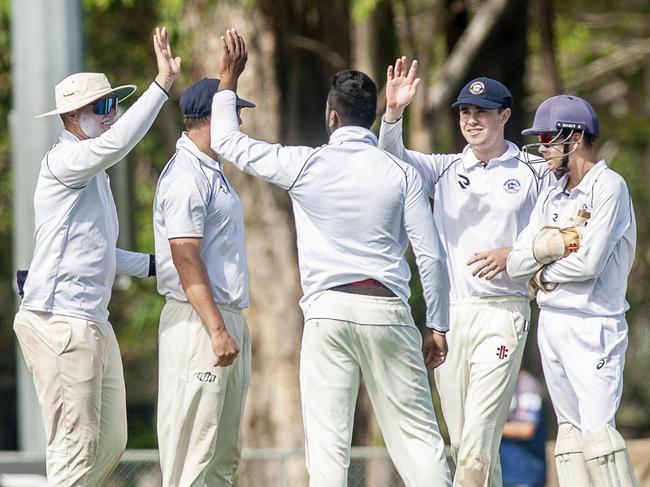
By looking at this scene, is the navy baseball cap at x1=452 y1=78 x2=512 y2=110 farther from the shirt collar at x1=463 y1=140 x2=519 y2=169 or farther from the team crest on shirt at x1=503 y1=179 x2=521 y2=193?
the team crest on shirt at x1=503 y1=179 x2=521 y2=193

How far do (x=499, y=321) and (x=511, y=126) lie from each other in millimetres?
8071

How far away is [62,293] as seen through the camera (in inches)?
270

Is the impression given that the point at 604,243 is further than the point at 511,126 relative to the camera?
No

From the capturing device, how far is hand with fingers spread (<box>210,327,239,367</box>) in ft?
22.2

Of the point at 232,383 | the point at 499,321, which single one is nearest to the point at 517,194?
the point at 499,321

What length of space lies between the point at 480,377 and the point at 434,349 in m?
0.41

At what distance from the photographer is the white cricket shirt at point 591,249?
6621mm

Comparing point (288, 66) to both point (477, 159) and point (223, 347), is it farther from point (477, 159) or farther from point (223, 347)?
point (223, 347)

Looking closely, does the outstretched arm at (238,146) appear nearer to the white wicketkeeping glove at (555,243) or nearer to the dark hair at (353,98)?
the dark hair at (353,98)

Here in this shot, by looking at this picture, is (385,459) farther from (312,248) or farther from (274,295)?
(312,248)

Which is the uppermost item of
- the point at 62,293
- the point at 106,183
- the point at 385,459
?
the point at 106,183

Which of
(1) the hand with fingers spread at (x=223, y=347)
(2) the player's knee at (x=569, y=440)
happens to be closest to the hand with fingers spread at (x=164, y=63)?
(1) the hand with fingers spread at (x=223, y=347)

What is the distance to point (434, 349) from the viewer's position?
6.84 m

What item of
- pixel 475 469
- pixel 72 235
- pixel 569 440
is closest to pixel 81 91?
pixel 72 235
